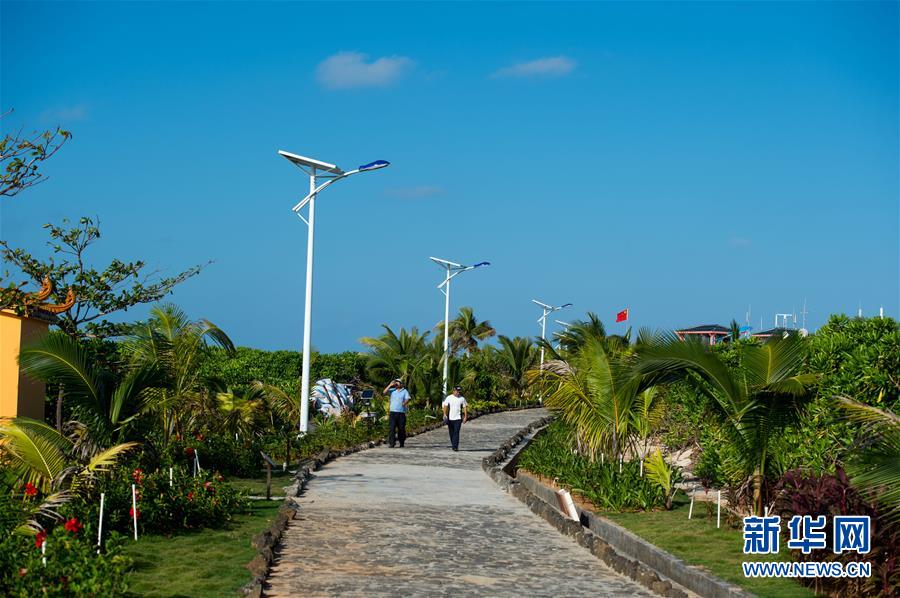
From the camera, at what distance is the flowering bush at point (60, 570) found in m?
7.88

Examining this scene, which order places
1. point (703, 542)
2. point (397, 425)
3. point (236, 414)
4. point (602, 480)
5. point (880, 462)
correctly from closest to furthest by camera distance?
1. point (880, 462)
2. point (703, 542)
3. point (602, 480)
4. point (236, 414)
5. point (397, 425)

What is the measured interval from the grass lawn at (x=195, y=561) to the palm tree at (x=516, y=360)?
145 feet

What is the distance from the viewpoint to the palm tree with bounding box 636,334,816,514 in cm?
1261

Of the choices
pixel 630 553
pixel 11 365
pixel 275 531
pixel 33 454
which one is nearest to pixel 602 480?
pixel 630 553

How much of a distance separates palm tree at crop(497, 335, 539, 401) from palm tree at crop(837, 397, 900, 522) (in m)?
48.0

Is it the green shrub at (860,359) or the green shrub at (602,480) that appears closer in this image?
the green shrub at (860,359)

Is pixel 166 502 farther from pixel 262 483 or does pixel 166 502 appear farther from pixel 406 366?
pixel 406 366

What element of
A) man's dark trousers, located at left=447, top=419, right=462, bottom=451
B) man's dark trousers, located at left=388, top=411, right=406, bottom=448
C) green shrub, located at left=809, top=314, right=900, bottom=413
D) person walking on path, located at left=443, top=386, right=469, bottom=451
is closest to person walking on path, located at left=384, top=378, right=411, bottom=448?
man's dark trousers, located at left=388, top=411, right=406, bottom=448

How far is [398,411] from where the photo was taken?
26.4 m

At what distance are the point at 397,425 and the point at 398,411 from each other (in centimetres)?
83

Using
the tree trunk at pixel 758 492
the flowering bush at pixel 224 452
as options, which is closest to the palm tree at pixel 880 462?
the tree trunk at pixel 758 492

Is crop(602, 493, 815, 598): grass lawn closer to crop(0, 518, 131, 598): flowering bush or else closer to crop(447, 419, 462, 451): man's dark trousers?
crop(0, 518, 131, 598): flowering bush

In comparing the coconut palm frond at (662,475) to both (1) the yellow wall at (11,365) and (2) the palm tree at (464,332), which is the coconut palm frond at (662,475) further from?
(2) the palm tree at (464,332)

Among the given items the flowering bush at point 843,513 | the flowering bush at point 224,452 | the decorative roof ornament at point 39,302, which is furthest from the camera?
the flowering bush at point 224,452
